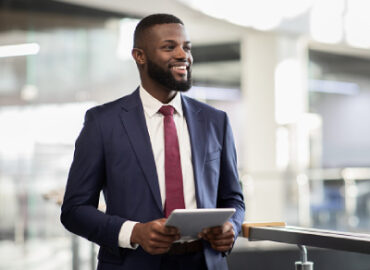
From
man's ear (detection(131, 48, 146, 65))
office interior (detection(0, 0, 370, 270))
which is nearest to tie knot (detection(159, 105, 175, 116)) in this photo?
man's ear (detection(131, 48, 146, 65))

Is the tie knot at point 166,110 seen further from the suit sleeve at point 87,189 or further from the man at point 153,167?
the suit sleeve at point 87,189

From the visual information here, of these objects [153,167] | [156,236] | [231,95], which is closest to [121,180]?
[153,167]

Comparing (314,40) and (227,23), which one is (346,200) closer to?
(314,40)

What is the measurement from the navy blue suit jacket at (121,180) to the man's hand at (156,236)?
4.3 inches

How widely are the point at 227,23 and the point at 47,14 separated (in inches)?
113

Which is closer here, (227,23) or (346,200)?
(227,23)

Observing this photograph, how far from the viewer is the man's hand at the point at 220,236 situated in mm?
1925

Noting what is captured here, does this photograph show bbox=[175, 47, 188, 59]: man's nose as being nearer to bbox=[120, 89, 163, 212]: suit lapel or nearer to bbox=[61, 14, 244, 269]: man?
bbox=[61, 14, 244, 269]: man

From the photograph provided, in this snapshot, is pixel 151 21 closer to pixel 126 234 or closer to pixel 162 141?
pixel 162 141

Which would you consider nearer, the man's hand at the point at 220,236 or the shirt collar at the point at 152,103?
the man's hand at the point at 220,236

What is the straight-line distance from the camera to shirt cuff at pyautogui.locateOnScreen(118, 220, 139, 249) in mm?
1907

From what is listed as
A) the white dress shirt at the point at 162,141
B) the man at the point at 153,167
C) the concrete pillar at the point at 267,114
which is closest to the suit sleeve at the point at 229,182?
the man at the point at 153,167

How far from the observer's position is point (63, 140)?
7.89m

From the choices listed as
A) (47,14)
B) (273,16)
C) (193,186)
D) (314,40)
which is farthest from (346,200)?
(193,186)
